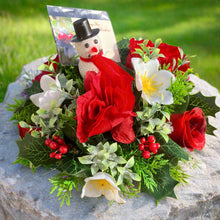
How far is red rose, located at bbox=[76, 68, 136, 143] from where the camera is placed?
71 cm

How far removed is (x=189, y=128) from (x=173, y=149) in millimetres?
95

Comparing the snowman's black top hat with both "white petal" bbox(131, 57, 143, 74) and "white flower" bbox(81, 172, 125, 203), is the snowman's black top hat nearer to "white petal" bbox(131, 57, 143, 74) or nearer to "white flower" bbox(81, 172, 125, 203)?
"white petal" bbox(131, 57, 143, 74)

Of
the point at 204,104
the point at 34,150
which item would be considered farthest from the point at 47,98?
the point at 204,104

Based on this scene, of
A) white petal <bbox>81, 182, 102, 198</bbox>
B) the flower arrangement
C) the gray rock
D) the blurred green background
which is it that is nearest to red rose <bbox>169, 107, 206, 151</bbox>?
the flower arrangement

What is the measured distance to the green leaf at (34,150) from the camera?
33.4 inches

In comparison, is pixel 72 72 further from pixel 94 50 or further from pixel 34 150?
pixel 34 150

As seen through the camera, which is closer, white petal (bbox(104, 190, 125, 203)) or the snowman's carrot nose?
white petal (bbox(104, 190, 125, 203))

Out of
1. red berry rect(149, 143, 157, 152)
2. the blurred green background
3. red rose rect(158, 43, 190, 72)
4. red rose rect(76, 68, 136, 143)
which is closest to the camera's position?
red rose rect(76, 68, 136, 143)

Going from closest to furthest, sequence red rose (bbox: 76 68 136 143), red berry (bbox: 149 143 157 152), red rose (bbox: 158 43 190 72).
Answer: red rose (bbox: 76 68 136 143)
red berry (bbox: 149 143 157 152)
red rose (bbox: 158 43 190 72)

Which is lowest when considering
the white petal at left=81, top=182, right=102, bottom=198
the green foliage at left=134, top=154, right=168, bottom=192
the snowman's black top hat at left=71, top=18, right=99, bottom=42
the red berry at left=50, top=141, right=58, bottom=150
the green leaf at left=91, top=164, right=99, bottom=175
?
the green foliage at left=134, top=154, right=168, bottom=192

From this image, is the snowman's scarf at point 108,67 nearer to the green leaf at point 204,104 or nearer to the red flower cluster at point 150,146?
the red flower cluster at point 150,146

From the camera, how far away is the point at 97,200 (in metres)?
0.84

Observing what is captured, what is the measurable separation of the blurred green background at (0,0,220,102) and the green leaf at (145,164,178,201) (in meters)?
1.23

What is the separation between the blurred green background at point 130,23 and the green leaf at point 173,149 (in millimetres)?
1176
